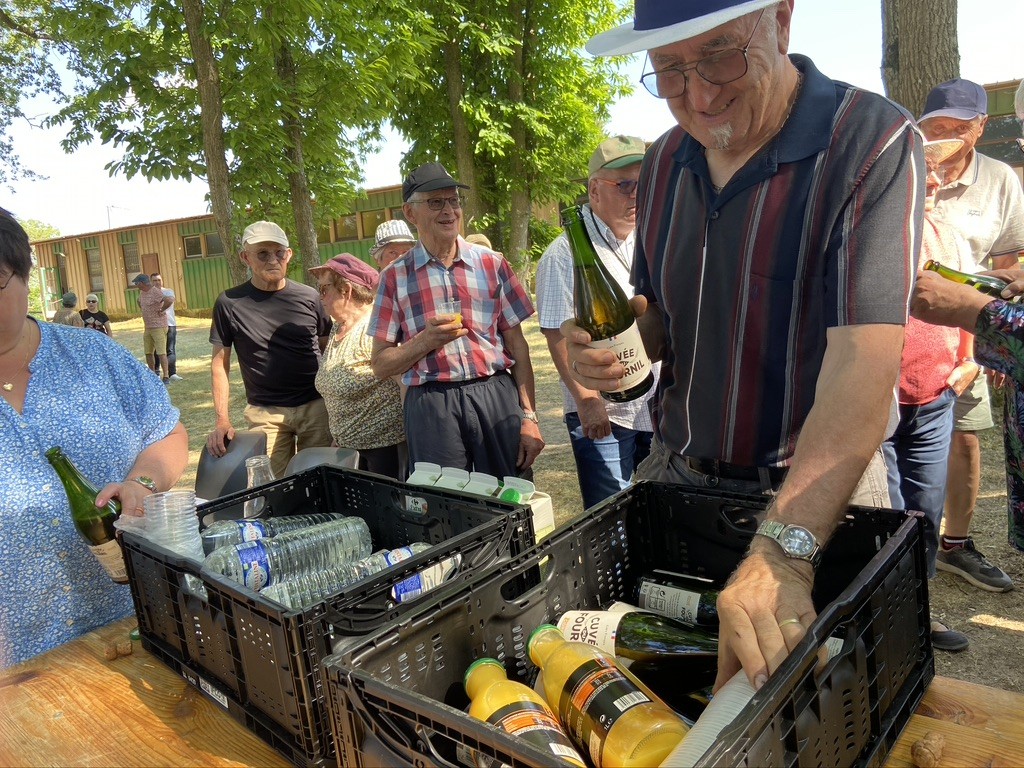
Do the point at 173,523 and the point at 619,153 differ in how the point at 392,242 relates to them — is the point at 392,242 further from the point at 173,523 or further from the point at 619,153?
the point at 173,523

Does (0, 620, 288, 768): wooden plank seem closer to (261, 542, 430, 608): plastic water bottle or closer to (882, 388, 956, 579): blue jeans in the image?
(261, 542, 430, 608): plastic water bottle

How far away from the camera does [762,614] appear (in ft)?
3.16

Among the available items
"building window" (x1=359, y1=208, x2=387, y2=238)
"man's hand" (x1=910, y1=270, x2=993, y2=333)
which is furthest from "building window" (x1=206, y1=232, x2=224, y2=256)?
"man's hand" (x1=910, y1=270, x2=993, y2=333)

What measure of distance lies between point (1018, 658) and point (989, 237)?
1.89 metres

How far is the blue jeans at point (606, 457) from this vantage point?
3740 millimetres

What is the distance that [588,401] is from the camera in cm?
345

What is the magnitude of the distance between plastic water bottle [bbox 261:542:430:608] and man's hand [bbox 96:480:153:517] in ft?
1.82

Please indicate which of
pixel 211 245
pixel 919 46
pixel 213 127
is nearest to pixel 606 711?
pixel 919 46

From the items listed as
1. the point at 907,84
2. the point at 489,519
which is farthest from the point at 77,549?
the point at 907,84

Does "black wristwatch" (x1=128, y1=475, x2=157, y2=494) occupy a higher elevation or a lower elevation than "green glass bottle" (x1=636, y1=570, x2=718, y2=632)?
higher

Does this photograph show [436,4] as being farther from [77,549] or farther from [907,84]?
[77,549]

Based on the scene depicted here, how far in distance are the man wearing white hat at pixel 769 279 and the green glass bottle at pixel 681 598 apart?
0.21 feet

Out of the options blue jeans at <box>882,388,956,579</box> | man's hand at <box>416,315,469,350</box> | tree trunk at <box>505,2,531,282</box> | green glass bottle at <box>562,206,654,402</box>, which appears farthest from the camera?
tree trunk at <box>505,2,531,282</box>

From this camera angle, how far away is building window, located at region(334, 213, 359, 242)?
25.9 m
